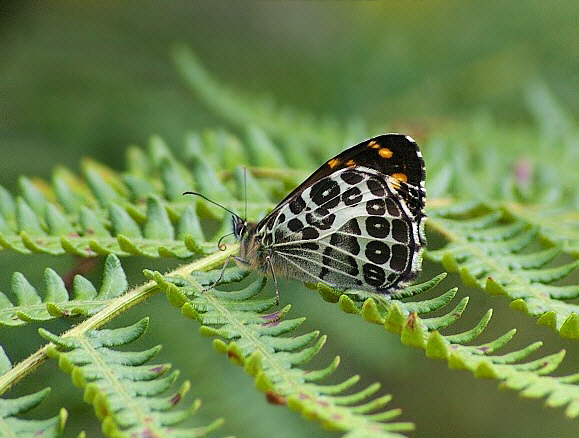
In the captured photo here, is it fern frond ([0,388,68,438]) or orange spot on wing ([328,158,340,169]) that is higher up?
orange spot on wing ([328,158,340,169])

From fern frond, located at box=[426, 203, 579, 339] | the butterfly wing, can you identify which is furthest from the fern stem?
fern frond, located at box=[426, 203, 579, 339]

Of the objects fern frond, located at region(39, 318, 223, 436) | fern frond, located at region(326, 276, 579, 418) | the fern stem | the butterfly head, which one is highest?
the butterfly head

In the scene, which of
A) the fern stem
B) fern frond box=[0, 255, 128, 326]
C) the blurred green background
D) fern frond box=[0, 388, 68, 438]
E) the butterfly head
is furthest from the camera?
the blurred green background

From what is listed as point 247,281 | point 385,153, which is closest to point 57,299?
point 385,153

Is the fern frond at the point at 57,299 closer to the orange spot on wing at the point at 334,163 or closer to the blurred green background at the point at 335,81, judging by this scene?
the orange spot on wing at the point at 334,163

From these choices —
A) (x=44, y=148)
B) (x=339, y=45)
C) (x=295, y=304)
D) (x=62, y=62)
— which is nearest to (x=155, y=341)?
(x=295, y=304)

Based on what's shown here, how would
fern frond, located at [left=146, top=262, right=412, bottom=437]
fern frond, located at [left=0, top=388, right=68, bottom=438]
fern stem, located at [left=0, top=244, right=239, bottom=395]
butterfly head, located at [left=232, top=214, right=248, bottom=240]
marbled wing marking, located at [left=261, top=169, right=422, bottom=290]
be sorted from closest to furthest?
fern frond, located at [left=146, top=262, right=412, bottom=437] < fern frond, located at [left=0, top=388, right=68, bottom=438] < fern stem, located at [left=0, top=244, right=239, bottom=395] < marbled wing marking, located at [left=261, top=169, right=422, bottom=290] < butterfly head, located at [left=232, top=214, right=248, bottom=240]

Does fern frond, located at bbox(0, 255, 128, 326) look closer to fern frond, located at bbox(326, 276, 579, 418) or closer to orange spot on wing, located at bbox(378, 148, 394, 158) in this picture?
fern frond, located at bbox(326, 276, 579, 418)

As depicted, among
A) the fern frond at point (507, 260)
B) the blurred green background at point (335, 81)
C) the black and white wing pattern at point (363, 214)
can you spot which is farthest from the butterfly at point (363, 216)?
the blurred green background at point (335, 81)
